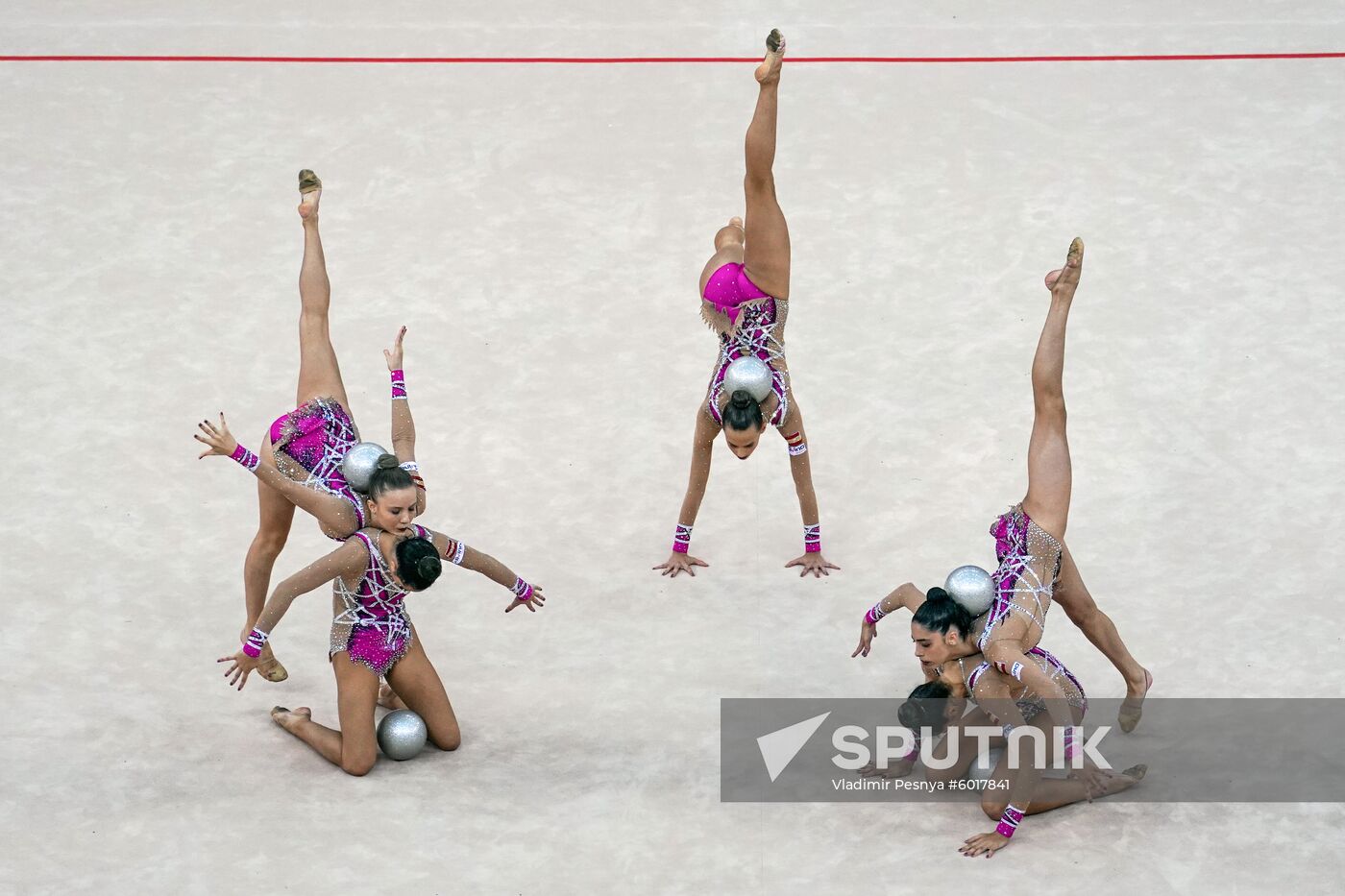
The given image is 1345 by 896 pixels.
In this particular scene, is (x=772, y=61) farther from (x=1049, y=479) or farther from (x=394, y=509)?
(x=394, y=509)

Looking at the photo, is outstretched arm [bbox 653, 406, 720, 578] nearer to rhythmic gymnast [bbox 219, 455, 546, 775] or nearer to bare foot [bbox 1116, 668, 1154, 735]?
rhythmic gymnast [bbox 219, 455, 546, 775]

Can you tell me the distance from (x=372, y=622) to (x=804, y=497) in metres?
1.96

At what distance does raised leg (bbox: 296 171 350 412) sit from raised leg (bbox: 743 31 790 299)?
1.64 m

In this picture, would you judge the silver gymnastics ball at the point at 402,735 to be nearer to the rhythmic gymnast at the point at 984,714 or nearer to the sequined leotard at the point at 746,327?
the rhythmic gymnast at the point at 984,714

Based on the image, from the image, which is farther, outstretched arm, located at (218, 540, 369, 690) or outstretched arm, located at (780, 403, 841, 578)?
outstretched arm, located at (780, 403, 841, 578)

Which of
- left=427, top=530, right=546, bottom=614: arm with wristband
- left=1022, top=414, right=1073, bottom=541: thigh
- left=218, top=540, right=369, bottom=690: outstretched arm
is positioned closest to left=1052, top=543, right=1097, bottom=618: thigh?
left=1022, top=414, right=1073, bottom=541: thigh

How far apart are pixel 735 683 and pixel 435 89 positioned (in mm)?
5133

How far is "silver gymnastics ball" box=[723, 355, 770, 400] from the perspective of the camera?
6.85 meters

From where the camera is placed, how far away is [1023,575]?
607 centimetres

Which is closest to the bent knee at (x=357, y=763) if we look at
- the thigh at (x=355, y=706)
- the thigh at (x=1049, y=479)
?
the thigh at (x=355, y=706)

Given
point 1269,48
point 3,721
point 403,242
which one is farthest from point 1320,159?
point 3,721

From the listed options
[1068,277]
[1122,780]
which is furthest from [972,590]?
[1068,277]

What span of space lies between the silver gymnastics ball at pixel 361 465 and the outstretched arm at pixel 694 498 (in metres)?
1.53

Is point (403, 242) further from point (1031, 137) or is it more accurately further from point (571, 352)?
point (1031, 137)
